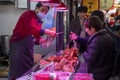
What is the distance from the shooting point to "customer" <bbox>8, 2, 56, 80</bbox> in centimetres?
496

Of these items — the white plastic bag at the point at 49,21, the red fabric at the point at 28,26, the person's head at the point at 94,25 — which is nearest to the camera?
the person's head at the point at 94,25

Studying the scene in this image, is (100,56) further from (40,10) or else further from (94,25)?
(40,10)

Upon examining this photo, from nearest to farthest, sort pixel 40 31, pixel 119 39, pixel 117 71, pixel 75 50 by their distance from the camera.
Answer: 1. pixel 117 71
2. pixel 40 31
3. pixel 119 39
4. pixel 75 50

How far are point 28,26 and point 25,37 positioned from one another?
0.23 meters

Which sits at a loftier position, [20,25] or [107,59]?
[20,25]

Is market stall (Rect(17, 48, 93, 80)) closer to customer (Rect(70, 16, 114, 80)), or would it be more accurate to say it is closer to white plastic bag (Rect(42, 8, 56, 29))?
customer (Rect(70, 16, 114, 80))

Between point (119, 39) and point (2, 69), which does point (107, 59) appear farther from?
point (2, 69)

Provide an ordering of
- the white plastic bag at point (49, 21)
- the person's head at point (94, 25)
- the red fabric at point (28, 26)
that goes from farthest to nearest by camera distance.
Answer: the white plastic bag at point (49, 21) → the red fabric at point (28, 26) → the person's head at point (94, 25)

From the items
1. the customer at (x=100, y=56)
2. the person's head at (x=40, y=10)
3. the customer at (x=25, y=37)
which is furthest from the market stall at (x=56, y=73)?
the person's head at (x=40, y=10)

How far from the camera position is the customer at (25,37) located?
4.96 meters

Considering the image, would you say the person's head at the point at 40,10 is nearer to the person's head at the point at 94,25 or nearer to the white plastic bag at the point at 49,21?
the person's head at the point at 94,25

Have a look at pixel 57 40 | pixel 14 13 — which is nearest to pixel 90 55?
pixel 57 40

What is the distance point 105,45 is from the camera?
15.0 feet

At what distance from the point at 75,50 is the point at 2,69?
4.49 meters
